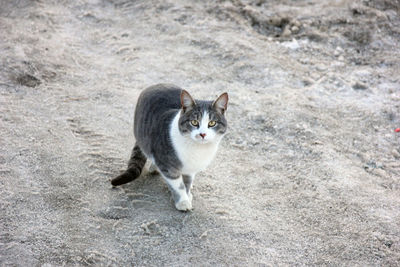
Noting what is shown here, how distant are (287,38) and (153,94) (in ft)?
9.77

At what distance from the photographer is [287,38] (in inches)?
218

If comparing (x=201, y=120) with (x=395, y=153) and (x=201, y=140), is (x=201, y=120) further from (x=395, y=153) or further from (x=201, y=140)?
(x=395, y=153)

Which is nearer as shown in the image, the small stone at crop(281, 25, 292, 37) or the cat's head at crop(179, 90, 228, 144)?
the cat's head at crop(179, 90, 228, 144)

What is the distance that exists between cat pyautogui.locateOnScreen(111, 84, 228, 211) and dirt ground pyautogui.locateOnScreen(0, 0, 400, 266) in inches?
8.1

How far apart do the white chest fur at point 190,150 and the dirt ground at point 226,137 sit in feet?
1.61

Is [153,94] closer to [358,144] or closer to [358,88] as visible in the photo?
[358,144]

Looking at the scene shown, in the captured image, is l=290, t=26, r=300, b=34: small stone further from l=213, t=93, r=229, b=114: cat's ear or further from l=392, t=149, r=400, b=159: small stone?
l=213, t=93, r=229, b=114: cat's ear

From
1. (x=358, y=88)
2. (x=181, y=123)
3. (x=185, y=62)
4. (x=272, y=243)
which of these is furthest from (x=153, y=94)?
(x=358, y=88)

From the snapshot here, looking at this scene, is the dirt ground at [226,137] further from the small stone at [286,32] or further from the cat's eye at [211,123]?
the cat's eye at [211,123]

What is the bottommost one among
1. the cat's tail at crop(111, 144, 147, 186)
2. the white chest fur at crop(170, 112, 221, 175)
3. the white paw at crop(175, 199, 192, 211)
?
the white paw at crop(175, 199, 192, 211)

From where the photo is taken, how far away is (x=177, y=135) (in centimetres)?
284

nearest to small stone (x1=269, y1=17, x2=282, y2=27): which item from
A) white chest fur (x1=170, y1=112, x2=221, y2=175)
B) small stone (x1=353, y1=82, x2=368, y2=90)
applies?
small stone (x1=353, y1=82, x2=368, y2=90)

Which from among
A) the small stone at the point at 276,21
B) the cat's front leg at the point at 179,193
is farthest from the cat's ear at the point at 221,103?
the small stone at the point at 276,21

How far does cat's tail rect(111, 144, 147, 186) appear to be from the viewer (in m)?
3.10
